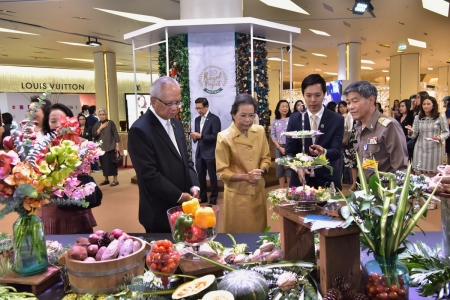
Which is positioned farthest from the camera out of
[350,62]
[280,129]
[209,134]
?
[350,62]

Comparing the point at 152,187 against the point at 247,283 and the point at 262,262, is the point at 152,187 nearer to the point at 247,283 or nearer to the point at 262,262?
the point at 262,262

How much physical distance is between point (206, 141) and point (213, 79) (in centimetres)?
135

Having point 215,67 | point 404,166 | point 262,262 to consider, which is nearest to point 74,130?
point 262,262

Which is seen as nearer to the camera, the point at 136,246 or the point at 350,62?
the point at 136,246

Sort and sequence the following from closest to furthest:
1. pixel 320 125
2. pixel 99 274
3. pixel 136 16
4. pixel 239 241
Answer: pixel 99 274, pixel 239 241, pixel 320 125, pixel 136 16

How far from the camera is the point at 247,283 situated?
1155 millimetres

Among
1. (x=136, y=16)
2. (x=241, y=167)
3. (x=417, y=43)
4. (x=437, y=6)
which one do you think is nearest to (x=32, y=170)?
(x=241, y=167)

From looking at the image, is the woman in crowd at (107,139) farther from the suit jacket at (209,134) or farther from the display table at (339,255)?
the display table at (339,255)

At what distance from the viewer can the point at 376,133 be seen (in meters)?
2.38

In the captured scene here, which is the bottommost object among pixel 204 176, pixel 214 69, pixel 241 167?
pixel 204 176

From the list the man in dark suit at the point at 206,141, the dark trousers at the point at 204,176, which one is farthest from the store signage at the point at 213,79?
the dark trousers at the point at 204,176

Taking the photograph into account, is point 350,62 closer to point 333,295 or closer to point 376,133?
point 376,133

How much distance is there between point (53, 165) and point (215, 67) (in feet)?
17.5

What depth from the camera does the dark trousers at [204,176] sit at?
5793 mm
